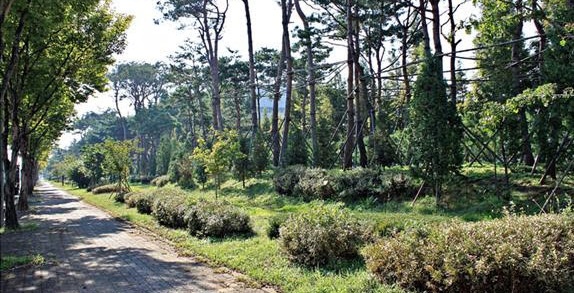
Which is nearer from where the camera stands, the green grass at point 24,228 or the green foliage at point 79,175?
the green grass at point 24,228

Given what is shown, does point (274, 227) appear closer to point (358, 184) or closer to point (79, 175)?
point (358, 184)

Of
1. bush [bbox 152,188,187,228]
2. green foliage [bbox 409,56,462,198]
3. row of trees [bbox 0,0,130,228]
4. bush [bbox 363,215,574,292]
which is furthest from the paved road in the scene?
green foliage [bbox 409,56,462,198]

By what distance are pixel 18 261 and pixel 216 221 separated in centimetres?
398

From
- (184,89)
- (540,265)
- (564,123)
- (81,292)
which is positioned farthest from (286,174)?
(184,89)

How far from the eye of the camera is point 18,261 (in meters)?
8.16

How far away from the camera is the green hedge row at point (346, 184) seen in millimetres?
13445

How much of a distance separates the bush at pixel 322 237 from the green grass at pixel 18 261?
489 centimetres

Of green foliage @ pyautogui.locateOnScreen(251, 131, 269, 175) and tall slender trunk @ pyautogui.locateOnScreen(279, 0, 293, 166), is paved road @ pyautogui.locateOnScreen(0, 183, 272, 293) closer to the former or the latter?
tall slender trunk @ pyautogui.locateOnScreen(279, 0, 293, 166)

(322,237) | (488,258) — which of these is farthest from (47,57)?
(488,258)

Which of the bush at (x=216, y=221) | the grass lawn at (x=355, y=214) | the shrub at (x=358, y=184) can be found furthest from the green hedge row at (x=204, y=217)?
the shrub at (x=358, y=184)

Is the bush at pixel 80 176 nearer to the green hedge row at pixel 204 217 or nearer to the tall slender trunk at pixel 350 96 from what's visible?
the tall slender trunk at pixel 350 96

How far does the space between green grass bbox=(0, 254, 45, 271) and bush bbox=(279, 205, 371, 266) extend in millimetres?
4892

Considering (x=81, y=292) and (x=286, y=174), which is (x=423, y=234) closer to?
(x=81, y=292)

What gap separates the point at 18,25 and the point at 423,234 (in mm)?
11674
